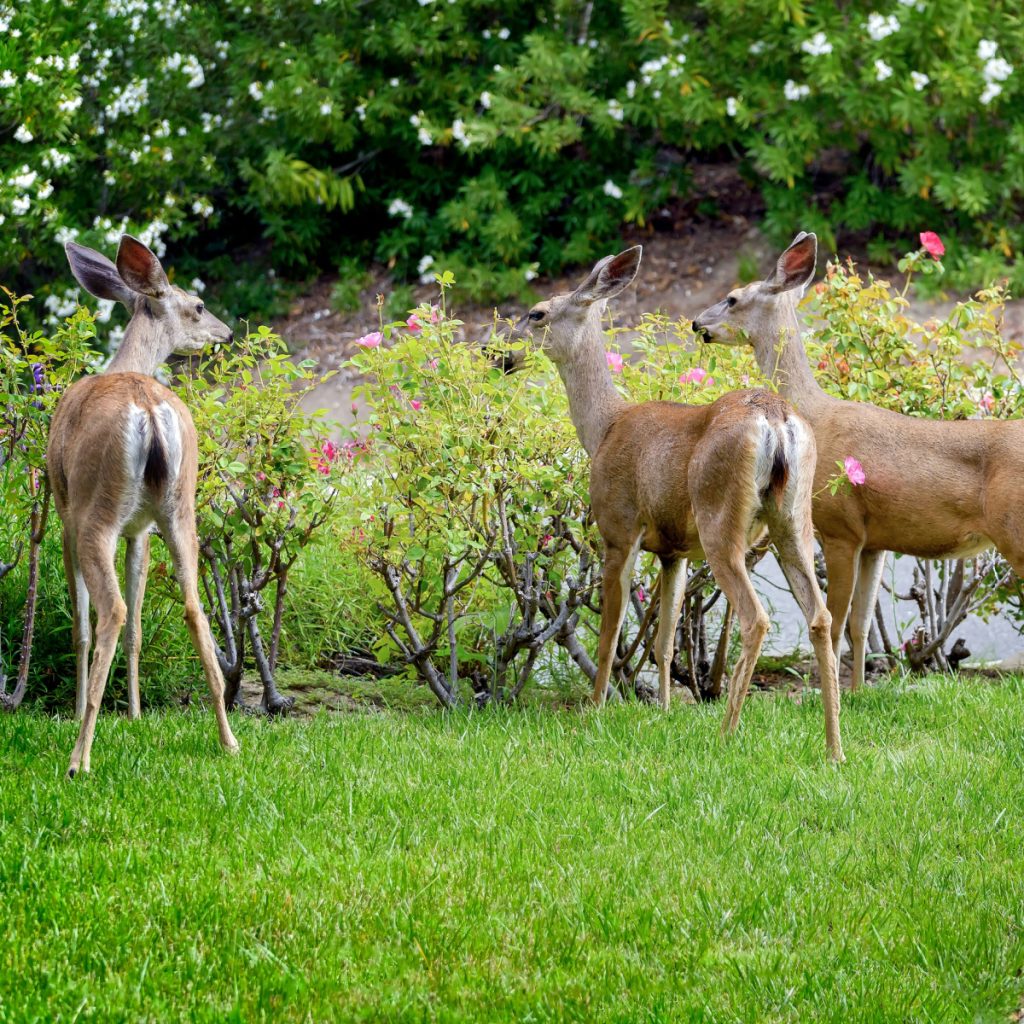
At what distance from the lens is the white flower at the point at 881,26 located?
1370cm

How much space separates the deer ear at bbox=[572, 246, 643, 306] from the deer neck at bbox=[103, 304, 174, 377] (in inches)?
70.3

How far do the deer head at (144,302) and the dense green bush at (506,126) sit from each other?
7.46m

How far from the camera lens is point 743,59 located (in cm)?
1532

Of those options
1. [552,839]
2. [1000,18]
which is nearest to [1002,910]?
[552,839]

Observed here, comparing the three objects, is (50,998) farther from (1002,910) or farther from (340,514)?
(340,514)

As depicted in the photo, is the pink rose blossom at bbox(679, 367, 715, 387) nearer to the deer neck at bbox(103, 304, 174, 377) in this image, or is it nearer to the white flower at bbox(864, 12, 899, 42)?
the deer neck at bbox(103, 304, 174, 377)

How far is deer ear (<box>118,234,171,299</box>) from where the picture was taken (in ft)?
A: 19.7

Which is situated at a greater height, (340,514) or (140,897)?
(340,514)

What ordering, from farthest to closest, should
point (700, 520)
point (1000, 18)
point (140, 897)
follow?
point (1000, 18) < point (700, 520) < point (140, 897)

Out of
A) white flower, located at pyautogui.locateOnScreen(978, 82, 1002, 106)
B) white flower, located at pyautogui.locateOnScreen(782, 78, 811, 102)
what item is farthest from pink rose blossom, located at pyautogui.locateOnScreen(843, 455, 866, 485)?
white flower, located at pyautogui.locateOnScreen(782, 78, 811, 102)

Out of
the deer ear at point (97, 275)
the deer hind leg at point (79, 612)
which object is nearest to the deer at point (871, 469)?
the deer ear at point (97, 275)

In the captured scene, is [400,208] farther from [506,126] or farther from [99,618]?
[99,618]

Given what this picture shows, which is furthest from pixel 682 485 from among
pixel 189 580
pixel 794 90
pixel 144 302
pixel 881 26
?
pixel 794 90

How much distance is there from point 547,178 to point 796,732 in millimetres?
12280
